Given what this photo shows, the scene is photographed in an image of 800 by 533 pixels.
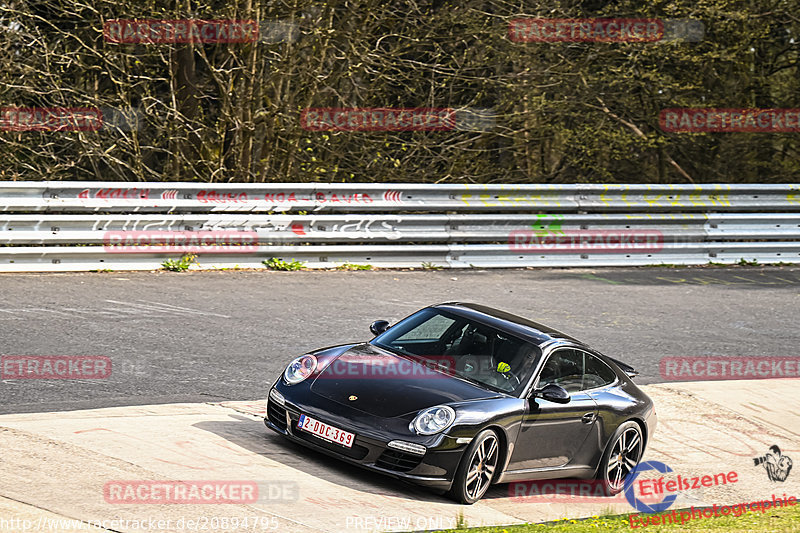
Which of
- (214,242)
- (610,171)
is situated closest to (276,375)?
(214,242)

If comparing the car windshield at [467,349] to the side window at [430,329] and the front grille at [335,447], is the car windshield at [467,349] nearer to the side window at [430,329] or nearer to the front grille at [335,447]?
the side window at [430,329]

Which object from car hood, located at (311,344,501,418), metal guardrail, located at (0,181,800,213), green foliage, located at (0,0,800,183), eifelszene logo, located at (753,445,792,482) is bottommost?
eifelszene logo, located at (753,445,792,482)

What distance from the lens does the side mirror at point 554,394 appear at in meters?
7.67

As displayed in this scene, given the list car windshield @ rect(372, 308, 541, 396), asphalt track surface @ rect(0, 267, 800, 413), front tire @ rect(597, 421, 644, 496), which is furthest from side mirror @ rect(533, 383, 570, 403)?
asphalt track surface @ rect(0, 267, 800, 413)

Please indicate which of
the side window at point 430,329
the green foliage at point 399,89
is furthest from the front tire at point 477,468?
the green foliage at point 399,89

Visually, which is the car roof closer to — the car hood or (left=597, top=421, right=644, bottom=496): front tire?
the car hood

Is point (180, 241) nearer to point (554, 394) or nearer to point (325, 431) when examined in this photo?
point (325, 431)

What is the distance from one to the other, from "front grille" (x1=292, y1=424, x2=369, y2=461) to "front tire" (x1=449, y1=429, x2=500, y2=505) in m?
0.66

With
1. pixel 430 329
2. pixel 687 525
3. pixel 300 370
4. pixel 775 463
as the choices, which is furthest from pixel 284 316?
pixel 687 525

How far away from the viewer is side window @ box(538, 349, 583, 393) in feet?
26.3

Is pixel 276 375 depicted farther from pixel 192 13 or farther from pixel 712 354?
pixel 192 13

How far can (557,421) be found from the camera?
7.94 meters

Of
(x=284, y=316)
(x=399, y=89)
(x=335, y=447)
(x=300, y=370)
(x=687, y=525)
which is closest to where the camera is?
(x=687, y=525)

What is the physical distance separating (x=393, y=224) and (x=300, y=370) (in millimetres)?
7856
